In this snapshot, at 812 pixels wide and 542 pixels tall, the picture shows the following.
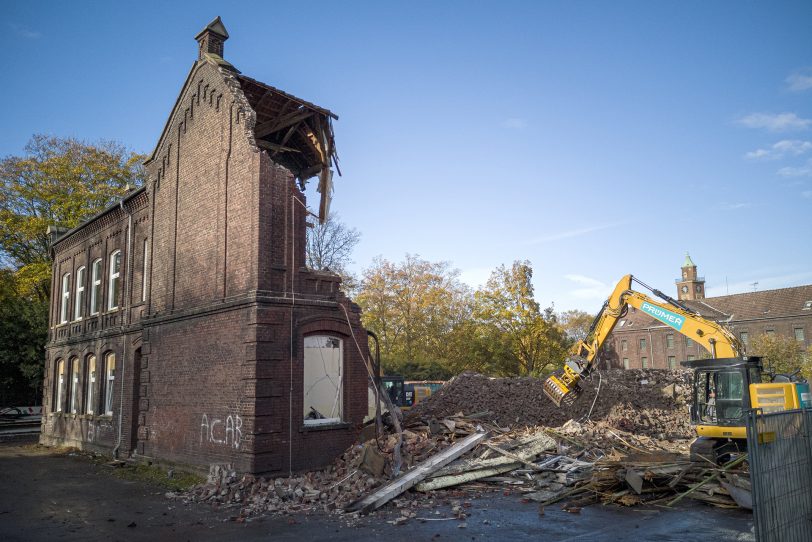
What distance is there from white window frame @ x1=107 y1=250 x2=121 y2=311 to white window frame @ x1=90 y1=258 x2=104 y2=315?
0.81 metres

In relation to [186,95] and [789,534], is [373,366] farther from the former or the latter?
[789,534]

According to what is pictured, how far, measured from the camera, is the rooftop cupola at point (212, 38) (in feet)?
53.3

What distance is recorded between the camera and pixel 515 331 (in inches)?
1417

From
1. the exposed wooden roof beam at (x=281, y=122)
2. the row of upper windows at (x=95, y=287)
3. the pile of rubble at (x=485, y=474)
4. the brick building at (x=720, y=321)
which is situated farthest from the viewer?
the brick building at (x=720, y=321)

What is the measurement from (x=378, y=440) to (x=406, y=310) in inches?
1196

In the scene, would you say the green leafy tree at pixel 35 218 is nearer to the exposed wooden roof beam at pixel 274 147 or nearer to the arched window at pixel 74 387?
the arched window at pixel 74 387

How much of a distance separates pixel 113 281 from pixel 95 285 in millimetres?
2058

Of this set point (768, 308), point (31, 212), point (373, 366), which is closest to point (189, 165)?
point (373, 366)

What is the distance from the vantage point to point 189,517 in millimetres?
10812

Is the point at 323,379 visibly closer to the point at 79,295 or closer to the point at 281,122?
the point at 281,122

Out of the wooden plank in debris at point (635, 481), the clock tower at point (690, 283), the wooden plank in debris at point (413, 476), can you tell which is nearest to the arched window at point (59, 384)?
the wooden plank in debris at point (413, 476)

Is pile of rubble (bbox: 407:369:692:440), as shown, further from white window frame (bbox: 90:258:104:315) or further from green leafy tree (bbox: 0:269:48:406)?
green leafy tree (bbox: 0:269:48:406)

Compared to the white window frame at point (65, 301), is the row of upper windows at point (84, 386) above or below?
below

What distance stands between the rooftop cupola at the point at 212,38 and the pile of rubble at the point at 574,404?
37.4ft
